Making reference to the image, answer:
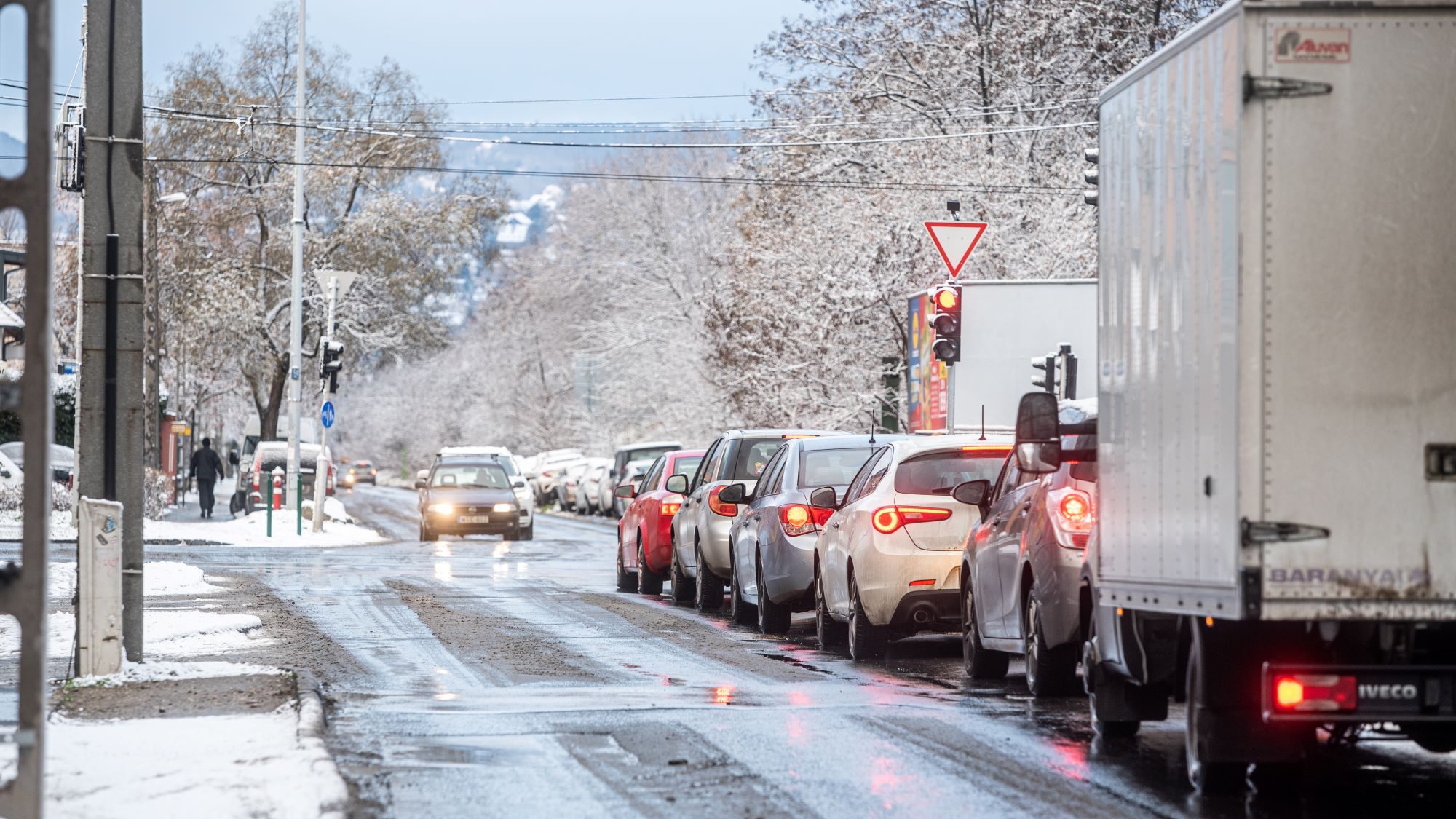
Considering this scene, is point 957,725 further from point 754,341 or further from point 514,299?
point 514,299

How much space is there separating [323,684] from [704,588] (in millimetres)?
7927

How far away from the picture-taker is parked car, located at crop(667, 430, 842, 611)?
64.6 feet

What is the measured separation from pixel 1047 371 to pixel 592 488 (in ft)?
114

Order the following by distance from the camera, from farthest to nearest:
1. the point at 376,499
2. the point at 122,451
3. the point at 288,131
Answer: the point at 376,499, the point at 288,131, the point at 122,451

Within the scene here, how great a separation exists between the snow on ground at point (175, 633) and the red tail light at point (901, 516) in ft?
15.0

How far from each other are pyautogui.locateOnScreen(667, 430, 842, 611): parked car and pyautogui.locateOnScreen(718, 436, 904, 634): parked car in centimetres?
98

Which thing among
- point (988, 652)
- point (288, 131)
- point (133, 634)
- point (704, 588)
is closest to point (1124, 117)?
point (988, 652)

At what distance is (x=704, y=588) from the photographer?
2008cm

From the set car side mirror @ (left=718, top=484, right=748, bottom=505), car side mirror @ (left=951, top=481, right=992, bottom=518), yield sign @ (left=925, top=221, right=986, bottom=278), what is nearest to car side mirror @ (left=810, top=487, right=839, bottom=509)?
car side mirror @ (left=718, top=484, right=748, bottom=505)

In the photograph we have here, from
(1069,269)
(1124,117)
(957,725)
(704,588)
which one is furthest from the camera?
(1069,269)

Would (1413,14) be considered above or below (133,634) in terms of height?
above

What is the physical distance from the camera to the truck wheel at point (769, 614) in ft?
56.3

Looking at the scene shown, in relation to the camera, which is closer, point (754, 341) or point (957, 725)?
point (957, 725)

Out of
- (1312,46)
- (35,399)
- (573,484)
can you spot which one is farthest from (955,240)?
(573,484)
